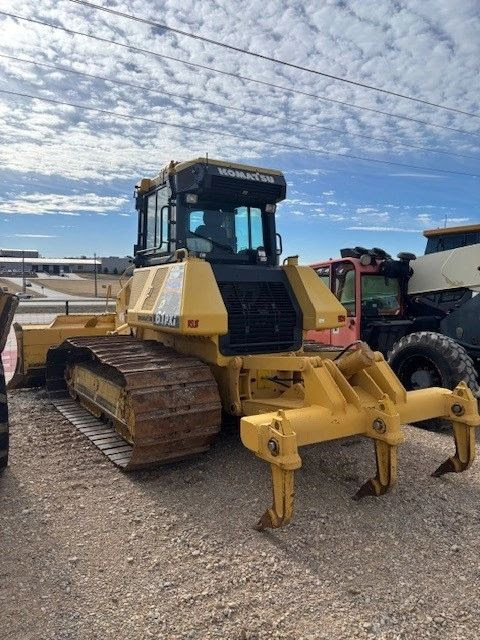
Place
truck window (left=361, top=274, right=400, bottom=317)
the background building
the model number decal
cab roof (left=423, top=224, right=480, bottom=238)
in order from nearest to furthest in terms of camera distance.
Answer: the model number decal < truck window (left=361, top=274, right=400, bottom=317) < cab roof (left=423, top=224, right=480, bottom=238) < the background building

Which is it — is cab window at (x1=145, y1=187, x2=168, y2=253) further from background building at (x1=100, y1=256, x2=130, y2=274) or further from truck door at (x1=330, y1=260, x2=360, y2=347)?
background building at (x1=100, y1=256, x2=130, y2=274)

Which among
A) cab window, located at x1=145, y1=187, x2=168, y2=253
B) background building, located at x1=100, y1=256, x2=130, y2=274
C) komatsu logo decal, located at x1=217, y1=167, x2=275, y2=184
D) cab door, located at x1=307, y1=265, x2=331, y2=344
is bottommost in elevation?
cab door, located at x1=307, y1=265, x2=331, y2=344

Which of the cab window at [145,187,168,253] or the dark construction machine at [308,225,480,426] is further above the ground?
the cab window at [145,187,168,253]

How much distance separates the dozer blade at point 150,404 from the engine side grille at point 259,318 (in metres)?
0.51

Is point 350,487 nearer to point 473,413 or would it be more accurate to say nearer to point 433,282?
point 473,413

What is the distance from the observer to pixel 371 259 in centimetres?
851

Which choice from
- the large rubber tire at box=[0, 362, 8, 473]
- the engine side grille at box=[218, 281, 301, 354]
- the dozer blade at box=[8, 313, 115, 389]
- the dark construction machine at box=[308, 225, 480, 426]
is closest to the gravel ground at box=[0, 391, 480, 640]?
the large rubber tire at box=[0, 362, 8, 473]

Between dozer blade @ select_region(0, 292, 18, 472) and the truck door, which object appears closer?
dozer blade @ select_region(0, 292, 18, 472)

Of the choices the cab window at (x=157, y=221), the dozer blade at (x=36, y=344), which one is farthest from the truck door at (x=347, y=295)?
the dozer blade at (x=36, y=344)

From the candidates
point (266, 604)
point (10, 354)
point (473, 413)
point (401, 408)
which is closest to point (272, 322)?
point (401, 408)

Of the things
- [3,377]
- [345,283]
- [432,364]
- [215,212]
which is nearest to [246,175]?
[215,212]

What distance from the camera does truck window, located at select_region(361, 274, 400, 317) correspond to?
853cm

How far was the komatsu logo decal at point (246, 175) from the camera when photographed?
18.1ft

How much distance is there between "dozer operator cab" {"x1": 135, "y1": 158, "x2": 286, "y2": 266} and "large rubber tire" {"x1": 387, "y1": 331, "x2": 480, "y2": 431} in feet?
7.48
